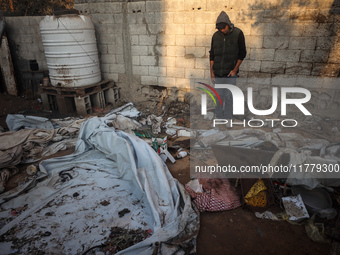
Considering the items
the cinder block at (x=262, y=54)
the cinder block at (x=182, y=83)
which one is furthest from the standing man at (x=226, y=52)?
the cinder block at (x=182, y=83)

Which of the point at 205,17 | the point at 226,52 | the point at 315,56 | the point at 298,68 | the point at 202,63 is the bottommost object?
the point at 298,68

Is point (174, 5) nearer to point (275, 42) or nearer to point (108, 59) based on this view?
point (108, 59)

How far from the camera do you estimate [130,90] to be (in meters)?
6.38

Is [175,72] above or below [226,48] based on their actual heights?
below

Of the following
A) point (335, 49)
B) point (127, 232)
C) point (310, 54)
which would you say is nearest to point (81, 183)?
point (127, 232)

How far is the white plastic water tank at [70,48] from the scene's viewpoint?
199 inches

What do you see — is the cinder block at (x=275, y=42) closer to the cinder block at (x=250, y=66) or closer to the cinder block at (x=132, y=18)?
the cinder block at (x=250, y=66)

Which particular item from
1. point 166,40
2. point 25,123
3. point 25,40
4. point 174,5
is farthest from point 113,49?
point 25,40

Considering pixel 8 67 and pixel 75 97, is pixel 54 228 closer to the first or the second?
pixel 75 97

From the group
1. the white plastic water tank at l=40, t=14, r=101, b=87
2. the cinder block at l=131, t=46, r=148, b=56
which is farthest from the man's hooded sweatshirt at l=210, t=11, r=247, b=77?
the white plastic water tank at l=40, t=14, r=101, b=87

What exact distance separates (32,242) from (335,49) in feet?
19.3

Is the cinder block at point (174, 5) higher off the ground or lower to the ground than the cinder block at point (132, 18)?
higher

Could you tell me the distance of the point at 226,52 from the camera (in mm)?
4375

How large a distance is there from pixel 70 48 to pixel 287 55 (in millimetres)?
4814
